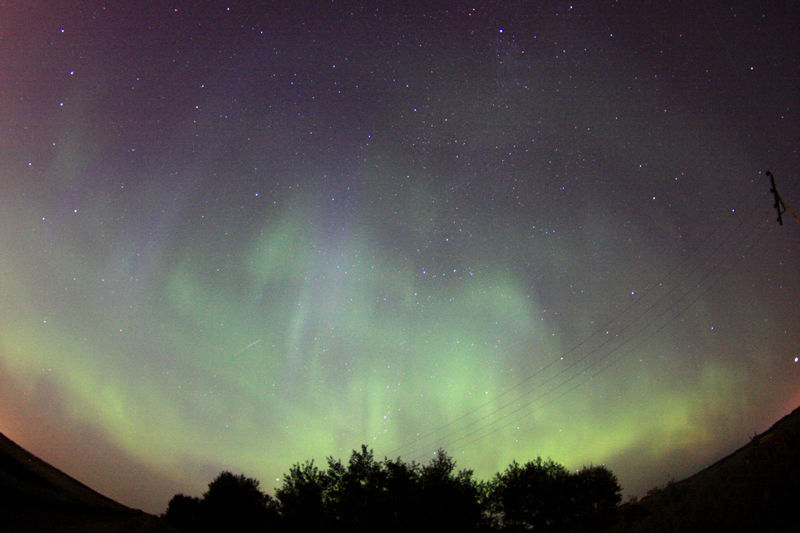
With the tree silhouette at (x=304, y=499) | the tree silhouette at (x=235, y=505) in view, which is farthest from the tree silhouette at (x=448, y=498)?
the tree silhouette at (x=235, y=505)

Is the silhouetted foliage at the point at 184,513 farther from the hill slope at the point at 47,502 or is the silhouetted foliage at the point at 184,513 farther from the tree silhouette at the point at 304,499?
the hill slope at the point at 47,502

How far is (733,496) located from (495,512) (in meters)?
32.2

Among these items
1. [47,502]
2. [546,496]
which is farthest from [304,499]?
[47,502]

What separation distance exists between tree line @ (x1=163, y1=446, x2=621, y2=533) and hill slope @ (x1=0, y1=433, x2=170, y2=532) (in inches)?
882

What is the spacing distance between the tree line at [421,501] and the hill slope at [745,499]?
1750 cm

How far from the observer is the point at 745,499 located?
12.2 meters

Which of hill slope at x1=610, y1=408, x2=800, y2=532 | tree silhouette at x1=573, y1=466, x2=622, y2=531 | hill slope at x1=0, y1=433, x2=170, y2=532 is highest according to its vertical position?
tree silhouette at x1=573, y1=466, x2=622, y2=531

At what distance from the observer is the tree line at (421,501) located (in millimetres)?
33688

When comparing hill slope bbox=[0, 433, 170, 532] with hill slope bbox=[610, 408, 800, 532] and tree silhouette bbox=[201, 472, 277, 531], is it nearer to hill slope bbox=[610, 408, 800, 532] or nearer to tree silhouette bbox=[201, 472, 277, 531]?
hill slope bbox=[610, 408, 800, 532]

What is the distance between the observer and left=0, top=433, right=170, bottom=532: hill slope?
1024 centimetres

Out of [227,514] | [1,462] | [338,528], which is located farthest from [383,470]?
[1,462]

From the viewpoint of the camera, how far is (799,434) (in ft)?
49.5

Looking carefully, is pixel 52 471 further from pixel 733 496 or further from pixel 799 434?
pixel 799 434

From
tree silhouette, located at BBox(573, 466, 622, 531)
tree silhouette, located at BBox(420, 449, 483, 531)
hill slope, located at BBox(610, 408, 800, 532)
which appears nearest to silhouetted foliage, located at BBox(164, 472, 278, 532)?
tree silhouette, located at BBox(420, 449, 483, 531)
